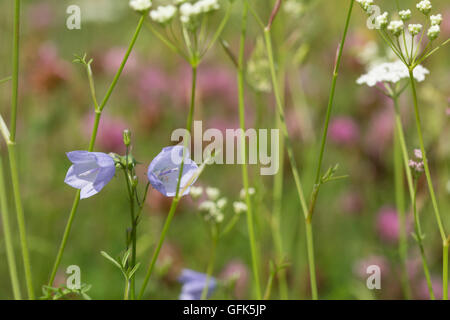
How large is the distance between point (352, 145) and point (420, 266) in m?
0.47

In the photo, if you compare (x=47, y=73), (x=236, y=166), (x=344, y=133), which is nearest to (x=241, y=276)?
(x=344, y=133)

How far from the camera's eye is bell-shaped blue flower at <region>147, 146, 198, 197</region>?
76cm

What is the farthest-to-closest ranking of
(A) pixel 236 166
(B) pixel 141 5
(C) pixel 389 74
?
(A) pixel 236 166 → (C) pixel 389 74 → (B) pixel 141 5

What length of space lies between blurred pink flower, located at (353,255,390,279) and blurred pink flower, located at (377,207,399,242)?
65 mm

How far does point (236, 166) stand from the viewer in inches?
84.2

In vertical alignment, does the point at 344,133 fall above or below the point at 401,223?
above

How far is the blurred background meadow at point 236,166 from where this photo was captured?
1416 millimetres

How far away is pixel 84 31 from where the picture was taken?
292 centimetres

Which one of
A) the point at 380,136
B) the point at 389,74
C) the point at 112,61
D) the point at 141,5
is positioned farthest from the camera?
the point at 112,61

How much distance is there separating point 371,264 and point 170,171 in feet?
2.51

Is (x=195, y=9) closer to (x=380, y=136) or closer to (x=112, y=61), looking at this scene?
(x=380, y=136)
